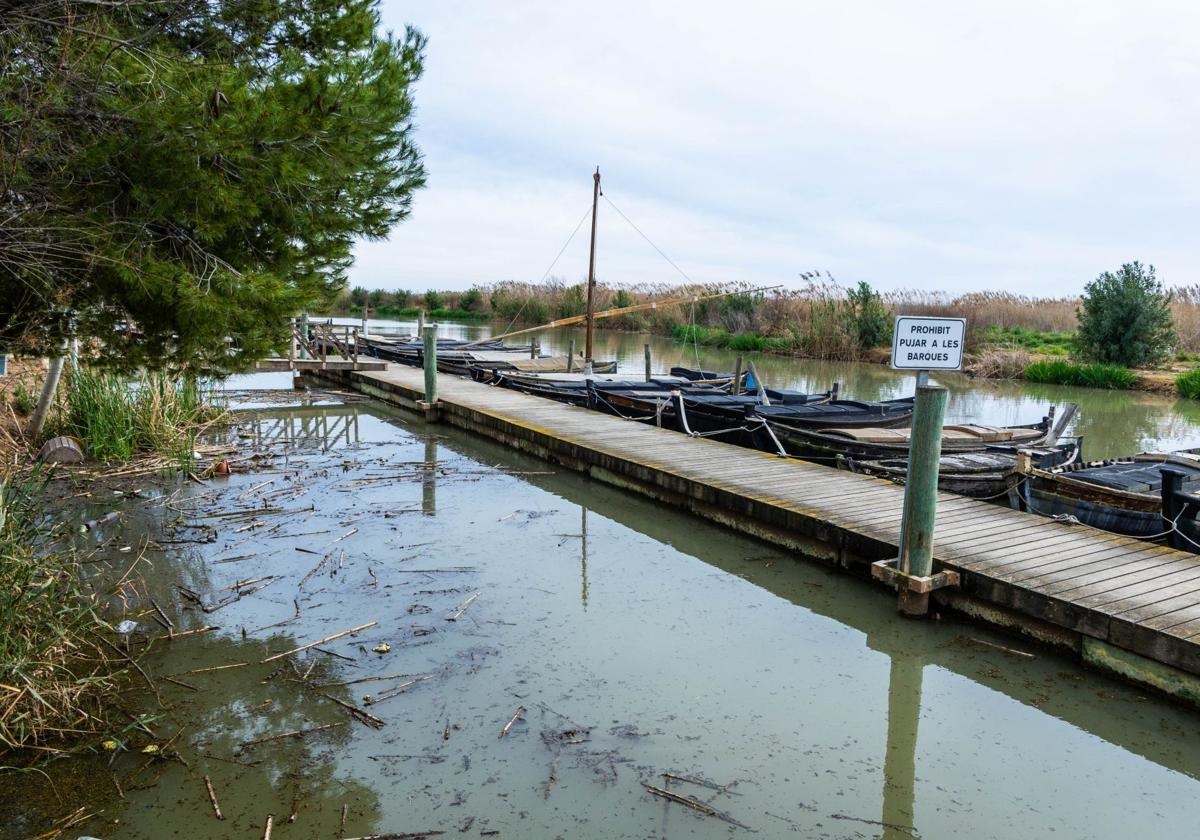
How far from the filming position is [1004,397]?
21.4 metres

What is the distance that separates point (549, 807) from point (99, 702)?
221cm

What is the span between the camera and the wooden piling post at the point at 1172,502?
616 cm

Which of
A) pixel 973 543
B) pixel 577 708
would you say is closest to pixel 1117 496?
pixel 973 543

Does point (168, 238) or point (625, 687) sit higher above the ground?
point (168, 238)

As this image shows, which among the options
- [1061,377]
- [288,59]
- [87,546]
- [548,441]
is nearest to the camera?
[288,59]

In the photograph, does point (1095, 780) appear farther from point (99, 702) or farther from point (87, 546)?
point (87, 546)

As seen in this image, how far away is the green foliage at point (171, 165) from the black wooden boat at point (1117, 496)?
19.4 feet

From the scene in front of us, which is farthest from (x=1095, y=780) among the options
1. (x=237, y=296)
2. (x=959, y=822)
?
(x=237, y=296)

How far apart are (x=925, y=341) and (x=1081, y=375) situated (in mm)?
22420

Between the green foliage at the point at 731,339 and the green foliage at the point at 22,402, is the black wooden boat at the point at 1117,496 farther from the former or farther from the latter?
the green foliage at the point at 731,339

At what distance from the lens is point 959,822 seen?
11.4 ft

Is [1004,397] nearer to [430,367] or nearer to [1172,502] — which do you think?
[430,367]

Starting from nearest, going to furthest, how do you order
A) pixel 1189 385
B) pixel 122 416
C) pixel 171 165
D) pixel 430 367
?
pixel 171 165 < pixel 122 416 < pixel 430 367 < pixel 1189 385

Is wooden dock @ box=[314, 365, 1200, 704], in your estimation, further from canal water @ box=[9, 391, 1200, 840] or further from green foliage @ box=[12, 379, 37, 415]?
green foliage @ box=[12, 379, 37, 415]
